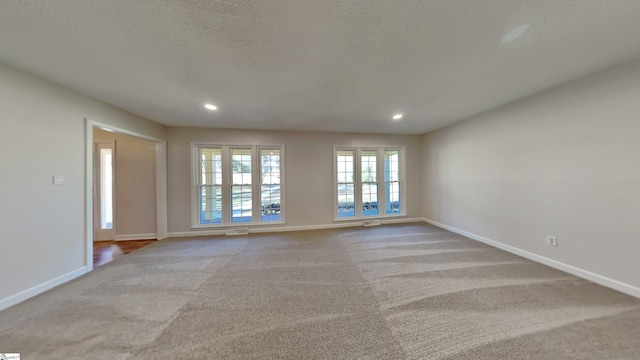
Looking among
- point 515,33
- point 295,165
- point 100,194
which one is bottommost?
point 100,194

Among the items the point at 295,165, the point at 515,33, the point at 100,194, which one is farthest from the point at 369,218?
the point at 100,194

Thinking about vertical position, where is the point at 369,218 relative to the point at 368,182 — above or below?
below

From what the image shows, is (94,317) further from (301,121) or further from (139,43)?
(301,121)

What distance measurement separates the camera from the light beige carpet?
58.8 inches

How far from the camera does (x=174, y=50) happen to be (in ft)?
5.78

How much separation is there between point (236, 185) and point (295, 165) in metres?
1.44

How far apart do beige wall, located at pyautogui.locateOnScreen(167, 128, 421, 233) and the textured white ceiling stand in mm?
1554

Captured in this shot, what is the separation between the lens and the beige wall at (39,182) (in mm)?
2035

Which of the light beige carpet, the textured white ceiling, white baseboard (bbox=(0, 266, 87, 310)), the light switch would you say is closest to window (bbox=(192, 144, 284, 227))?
the light beige carpet

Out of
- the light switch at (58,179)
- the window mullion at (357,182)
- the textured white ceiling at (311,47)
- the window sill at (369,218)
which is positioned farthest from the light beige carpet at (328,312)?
the textured white ceiling at (311,47)

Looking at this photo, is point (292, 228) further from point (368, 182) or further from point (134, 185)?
point (134, 185)

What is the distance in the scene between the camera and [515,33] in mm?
1605

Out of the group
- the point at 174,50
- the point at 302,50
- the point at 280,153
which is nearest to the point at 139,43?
the point at 174,50

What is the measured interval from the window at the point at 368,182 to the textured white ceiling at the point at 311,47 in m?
2.32
